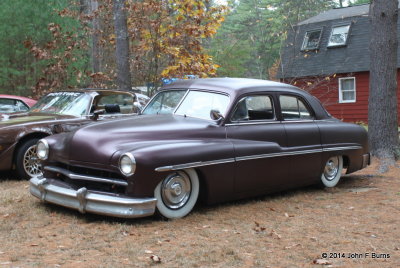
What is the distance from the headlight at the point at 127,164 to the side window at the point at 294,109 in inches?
106

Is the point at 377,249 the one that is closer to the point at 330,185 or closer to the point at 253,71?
the point at 330,185

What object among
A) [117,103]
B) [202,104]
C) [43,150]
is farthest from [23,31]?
[202,104]

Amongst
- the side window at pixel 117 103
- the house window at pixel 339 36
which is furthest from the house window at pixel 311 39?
the side window at pixel 117 103

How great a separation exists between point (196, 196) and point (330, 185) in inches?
114

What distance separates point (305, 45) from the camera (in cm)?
2688

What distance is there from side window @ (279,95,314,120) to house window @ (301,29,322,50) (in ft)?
64.1

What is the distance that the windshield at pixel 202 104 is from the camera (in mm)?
6598

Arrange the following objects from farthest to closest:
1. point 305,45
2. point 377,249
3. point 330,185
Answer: point 305,45
point 330,185
point 377,249

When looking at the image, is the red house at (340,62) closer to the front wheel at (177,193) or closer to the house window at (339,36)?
the house window at (339,36)

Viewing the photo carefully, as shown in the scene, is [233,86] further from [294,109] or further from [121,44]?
[121,44]

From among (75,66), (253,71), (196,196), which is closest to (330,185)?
(196,196)

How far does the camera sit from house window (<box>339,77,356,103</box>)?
25.3m

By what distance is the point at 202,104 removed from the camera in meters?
6.72

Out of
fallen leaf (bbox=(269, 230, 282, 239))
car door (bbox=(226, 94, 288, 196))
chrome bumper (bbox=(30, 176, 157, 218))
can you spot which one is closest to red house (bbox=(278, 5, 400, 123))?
car door (bbox=(226, 94, 288, 196))
